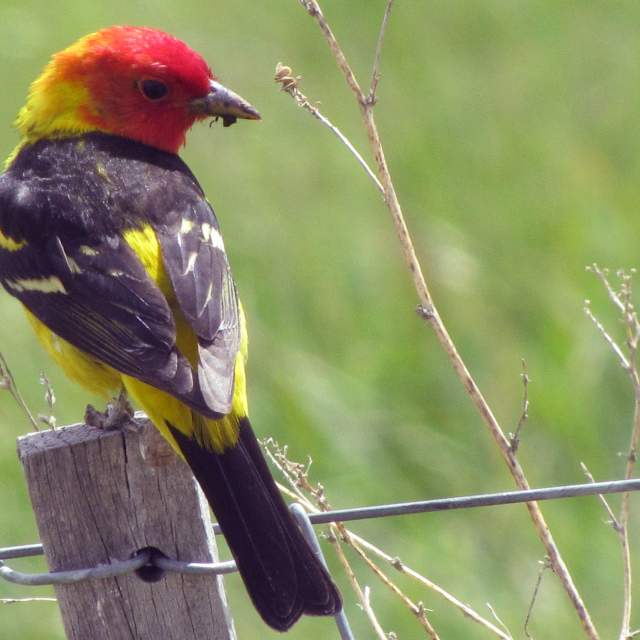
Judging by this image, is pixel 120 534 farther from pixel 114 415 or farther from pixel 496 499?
pixel 496 499

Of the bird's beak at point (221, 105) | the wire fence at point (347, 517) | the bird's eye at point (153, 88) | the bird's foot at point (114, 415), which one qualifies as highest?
the bird's eye at point (153, 88)

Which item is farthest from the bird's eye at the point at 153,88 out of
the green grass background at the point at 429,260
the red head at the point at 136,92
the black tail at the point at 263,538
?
the green grass background at the point at 429,260

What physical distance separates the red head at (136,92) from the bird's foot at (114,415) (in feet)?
3.42

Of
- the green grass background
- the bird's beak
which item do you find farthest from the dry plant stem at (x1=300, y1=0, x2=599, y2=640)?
the green grass background

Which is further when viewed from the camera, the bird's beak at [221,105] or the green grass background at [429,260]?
the green grass background at [429,260]

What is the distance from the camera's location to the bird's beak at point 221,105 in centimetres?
479

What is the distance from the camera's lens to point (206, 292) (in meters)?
4.04

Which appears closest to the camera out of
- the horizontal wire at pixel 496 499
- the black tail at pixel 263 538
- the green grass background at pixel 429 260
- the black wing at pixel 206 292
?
the horizontal wire at pixel 496 499

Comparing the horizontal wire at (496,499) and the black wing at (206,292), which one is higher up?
the black wing at (206,292)

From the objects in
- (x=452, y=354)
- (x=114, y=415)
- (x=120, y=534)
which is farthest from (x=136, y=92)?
(x=120, y=534)

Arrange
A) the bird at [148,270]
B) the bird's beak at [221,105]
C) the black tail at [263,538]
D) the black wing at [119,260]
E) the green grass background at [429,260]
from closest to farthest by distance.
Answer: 1. the black tail at [263,538]
2. the bird at [148,270]
3. the black wing at [119,260]
4. the bird's beak at [221,105]
5. the green grass background at [429,260]

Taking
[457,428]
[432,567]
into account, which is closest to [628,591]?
[432,567]

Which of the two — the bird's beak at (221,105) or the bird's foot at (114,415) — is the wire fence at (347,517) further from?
the bird's beak at (221,105)

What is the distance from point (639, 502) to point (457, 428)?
2.70ft
